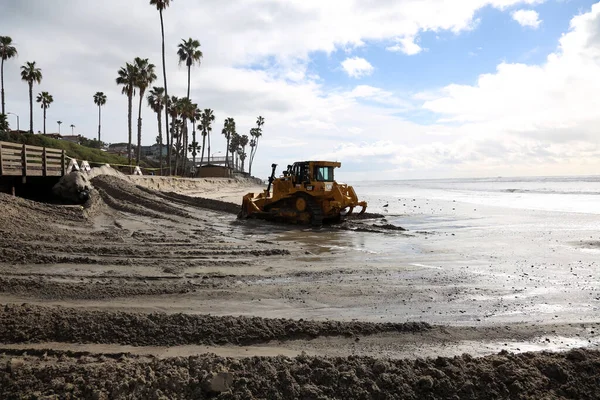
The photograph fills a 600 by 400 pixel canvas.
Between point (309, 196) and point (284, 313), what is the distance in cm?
1220

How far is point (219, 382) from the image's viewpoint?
11.5 ft

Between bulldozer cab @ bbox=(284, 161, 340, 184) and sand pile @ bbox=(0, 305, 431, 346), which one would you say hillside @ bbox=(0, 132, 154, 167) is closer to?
bulldozer cab @ bbox=(284, 161, 340, 184)

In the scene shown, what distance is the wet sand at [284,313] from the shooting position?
12.0ft

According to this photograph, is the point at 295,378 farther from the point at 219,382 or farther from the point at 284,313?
the point at 284,313

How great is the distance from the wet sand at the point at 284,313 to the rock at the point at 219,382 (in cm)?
2

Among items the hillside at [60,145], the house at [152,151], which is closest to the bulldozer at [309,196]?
the hillside at [60,145]

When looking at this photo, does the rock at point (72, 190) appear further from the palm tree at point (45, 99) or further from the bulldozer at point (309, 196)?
the palm tree at point (45, 99)

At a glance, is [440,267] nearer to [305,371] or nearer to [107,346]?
[305,371]

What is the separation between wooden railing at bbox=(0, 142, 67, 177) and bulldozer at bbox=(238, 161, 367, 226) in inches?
318

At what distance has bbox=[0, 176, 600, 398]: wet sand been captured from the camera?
366cm

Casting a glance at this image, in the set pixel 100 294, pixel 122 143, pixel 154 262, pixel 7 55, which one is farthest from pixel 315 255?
pixel 122 143

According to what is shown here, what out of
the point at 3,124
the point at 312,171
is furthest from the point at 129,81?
the point at 312,171

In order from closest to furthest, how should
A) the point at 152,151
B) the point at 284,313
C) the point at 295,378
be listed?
the point at 295,378 → the point at 284,313 → the point at 152,151

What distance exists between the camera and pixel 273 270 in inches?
340
